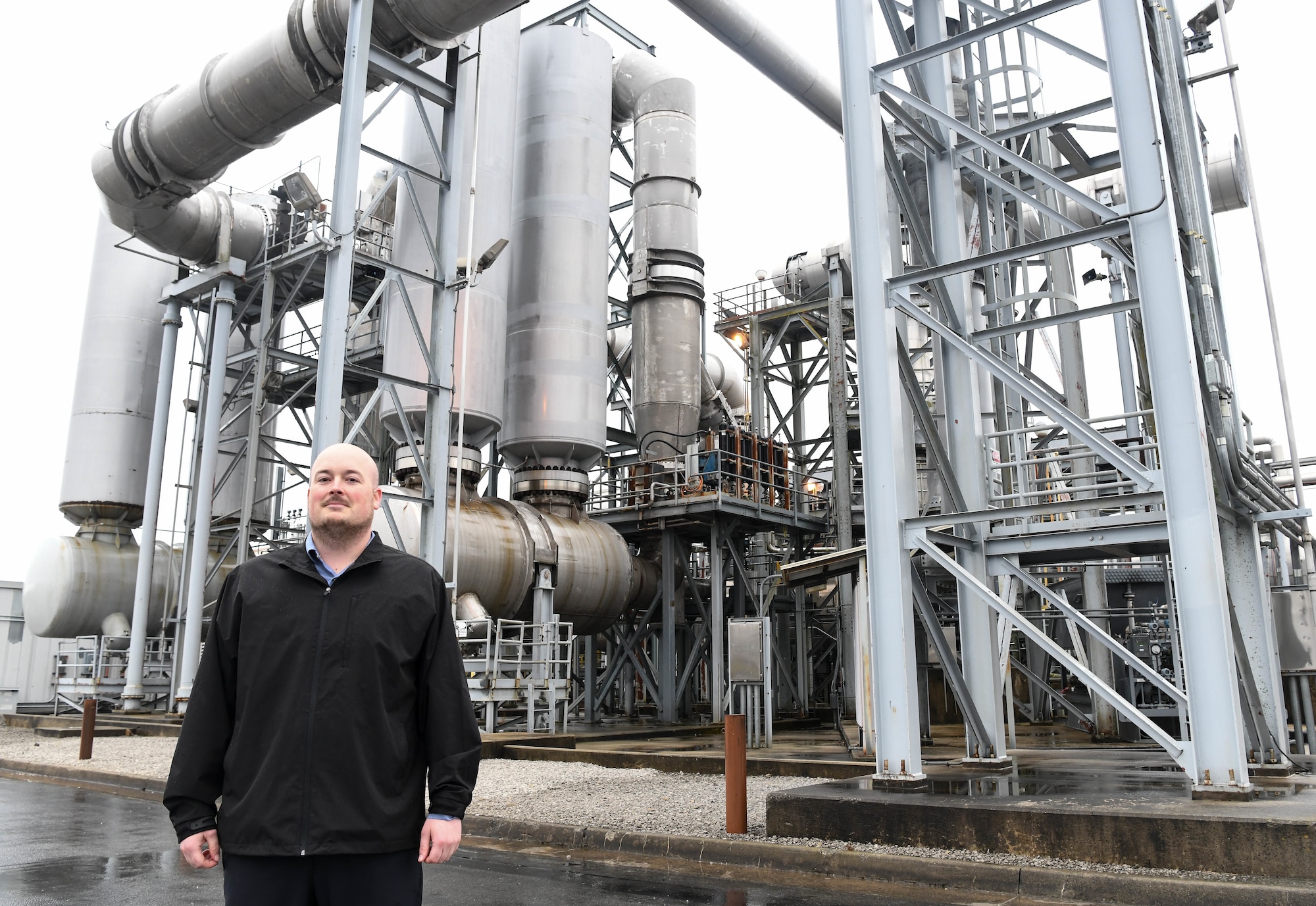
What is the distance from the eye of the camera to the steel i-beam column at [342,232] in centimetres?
1420

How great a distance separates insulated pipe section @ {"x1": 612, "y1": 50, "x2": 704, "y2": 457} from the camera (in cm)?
2194

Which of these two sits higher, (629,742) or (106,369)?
(106,369)

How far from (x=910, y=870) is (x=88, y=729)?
41.6 ft

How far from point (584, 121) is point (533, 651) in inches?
428

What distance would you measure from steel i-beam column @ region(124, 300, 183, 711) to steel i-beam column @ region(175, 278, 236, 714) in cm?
84

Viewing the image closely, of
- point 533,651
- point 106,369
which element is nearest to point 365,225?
point 106,369

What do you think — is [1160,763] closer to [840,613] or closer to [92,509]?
[840,613]

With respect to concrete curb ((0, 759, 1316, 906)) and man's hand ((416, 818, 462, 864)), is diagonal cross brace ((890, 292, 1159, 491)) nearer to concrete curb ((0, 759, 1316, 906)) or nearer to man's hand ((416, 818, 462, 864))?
concrete curb ((0, 759, 1316, 906))

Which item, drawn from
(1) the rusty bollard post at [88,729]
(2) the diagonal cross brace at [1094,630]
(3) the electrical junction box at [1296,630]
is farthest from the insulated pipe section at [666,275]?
(2) the diagonal cross brace at [1094,630]

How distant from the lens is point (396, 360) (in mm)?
17500

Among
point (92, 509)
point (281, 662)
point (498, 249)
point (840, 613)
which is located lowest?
point (281, 662)

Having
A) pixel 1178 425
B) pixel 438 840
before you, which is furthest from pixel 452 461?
pixel 438 840

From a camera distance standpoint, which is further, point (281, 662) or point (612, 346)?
point (612, 346)

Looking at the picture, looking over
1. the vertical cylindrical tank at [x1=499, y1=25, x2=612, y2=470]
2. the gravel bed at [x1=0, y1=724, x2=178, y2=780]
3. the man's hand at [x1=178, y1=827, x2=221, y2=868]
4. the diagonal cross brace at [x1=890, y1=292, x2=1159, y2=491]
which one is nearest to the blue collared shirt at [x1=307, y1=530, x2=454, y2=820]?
the man's hand at [x1=178, y1=827, x2=221, y2=868]
